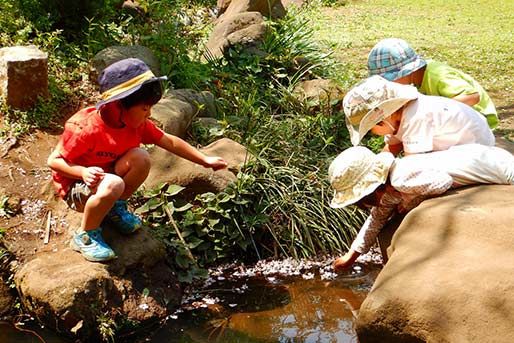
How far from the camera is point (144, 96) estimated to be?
3.71m

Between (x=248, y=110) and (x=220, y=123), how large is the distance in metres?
0.33

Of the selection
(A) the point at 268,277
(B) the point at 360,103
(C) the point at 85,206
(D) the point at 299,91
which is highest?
(B) the point at 360,103

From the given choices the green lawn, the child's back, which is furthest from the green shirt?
the green lawn

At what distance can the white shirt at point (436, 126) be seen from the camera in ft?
11.7

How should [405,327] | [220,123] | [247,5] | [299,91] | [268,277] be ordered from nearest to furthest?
[405,327], [268,277], [220,123], [299,91], [247,5]

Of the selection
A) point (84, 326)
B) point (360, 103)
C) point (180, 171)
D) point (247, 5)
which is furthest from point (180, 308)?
point (247, 5)

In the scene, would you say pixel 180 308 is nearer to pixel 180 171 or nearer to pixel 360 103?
pixel 180 171

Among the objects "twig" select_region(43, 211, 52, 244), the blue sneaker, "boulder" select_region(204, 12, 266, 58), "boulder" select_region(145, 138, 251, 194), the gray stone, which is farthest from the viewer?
"boulder" select_region(204, 12, 266, 58)

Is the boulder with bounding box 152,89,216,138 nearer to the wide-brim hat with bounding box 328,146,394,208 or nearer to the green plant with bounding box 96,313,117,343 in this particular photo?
the green plant with bounding box 96,313,117,343

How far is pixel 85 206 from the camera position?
12.4ft

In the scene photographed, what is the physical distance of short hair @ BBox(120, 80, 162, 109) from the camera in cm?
370

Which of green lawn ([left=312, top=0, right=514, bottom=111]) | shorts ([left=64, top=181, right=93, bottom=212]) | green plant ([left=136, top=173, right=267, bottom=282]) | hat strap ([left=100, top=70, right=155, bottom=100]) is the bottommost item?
green lawn ([left=312, top=0, right=514, bottom=111])

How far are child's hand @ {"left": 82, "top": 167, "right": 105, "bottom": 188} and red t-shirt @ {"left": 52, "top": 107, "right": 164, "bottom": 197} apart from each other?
13cm

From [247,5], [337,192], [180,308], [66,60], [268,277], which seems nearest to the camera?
[337,192]
